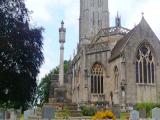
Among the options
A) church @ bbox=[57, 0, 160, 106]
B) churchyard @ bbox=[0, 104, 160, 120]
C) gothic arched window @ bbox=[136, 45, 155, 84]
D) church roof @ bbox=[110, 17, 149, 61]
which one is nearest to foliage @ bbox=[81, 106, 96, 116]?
churchyard @ bbox=[0, 104, 160, 120]

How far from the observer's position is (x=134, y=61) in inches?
1891

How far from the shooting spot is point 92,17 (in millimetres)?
89750

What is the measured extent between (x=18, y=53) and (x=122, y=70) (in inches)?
883

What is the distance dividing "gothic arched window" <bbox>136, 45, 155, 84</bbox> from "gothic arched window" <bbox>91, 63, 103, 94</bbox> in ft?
18.4

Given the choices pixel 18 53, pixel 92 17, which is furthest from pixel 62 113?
pixel 92 17

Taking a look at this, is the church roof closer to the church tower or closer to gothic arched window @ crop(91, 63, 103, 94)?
gothic arched window @ crop(91, 63, 103, 94)

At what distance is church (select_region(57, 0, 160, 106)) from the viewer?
47.5 meters

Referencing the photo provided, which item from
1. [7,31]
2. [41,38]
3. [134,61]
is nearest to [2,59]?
[7,31]

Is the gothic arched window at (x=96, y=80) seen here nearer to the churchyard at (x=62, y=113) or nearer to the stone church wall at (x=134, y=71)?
the stone church wall at (x=134, y=71)

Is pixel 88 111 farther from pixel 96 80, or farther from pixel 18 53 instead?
pixel 18 53

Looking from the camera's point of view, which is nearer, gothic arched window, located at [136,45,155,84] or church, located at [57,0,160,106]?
church, located at [57,0,160,106]

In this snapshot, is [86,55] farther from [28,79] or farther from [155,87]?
[28,79]

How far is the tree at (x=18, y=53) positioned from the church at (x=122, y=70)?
1965 centimetres

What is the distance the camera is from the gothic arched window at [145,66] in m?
48.2
